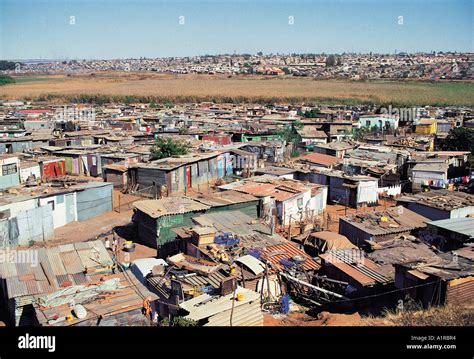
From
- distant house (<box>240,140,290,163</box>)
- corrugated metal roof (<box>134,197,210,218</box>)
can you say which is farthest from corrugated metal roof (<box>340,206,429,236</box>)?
distant house (<box>240,140,290,163</box>)

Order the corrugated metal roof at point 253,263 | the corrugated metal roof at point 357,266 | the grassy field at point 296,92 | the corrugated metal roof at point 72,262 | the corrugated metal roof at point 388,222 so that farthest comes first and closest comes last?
1. the grassy field at point 296,92
2. the corrugated metal roof at point 388,222
3. the corrugated metal roof at point 72,262
4. the corrugated metal roof at point 357,266
5. the corrugated metal roof at point 253,263

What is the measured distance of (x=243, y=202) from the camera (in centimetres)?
1543

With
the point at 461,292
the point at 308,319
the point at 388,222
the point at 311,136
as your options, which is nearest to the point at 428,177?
the point at 388,222

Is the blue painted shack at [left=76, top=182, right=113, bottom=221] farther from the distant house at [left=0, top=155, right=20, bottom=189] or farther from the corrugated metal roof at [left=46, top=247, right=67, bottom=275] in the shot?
the corrugated metal roof at [left=46, top=247, right=67, bottom=275]

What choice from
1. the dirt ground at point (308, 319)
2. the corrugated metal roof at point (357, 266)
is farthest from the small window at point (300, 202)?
the dirt ground at point (308, 319)

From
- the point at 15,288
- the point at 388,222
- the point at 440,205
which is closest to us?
the point at 15,288

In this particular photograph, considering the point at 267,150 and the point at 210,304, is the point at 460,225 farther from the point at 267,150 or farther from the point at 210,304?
the point at 267,150

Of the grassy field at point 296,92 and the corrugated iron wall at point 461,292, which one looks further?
the grassy field at point 296,92

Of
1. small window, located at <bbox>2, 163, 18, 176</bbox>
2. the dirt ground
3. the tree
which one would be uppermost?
the tree

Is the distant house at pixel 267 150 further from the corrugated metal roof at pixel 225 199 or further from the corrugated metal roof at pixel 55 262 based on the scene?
the corrugated metal roof at pixel 55 262

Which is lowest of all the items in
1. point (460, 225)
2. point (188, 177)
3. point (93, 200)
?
point (93, 200)

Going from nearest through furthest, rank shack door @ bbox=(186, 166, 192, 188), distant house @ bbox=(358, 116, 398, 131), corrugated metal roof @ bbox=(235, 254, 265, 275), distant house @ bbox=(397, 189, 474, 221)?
1. corrugated metal roof @ bbox=(235, 254, 265, 275)
2. distant house @ bbox=(397, 189, 474, 221)
3. shack door @ bbox=(186, 166, 192, 188)
4. distant house @ bbox=(358, 116, 398, 131)
